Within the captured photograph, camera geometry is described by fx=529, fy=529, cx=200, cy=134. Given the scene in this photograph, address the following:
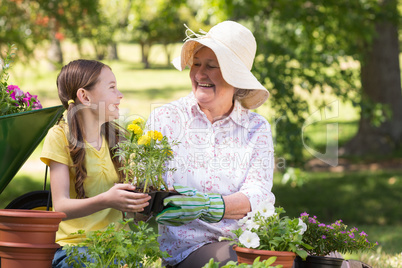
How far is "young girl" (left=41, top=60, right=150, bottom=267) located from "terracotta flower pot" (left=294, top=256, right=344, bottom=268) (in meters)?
0.92

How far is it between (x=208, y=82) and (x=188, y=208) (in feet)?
2.69

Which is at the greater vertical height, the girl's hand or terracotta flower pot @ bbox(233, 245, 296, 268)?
the girl's hand

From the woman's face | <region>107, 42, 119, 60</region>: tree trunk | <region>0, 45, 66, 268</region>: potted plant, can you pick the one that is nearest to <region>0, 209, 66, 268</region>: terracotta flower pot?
<region>0, 45, 66, 268</region>: potted plant

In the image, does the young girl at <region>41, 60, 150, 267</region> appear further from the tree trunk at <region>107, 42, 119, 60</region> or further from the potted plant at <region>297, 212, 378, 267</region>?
the tree trunk at <region>107, 42, 119, 60</region>

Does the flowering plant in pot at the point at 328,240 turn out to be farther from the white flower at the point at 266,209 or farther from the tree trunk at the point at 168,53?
the tree trunk at the point at 168,53

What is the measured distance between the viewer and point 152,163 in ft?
7.61

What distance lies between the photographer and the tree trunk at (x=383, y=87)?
9859mm

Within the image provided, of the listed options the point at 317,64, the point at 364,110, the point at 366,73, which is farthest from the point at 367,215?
the point at 366,73

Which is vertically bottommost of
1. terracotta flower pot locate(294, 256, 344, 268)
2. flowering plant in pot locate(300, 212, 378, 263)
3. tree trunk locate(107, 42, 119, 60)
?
terracotta flower pot locate(294, 256, 344, 268)

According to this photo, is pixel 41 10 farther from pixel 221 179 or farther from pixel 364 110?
pixel 221 179

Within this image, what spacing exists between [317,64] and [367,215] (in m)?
2.52

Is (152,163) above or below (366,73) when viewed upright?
below

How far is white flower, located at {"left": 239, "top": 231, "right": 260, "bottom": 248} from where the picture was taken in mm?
2152

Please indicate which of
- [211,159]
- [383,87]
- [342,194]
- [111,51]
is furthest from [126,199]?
[111,51]
